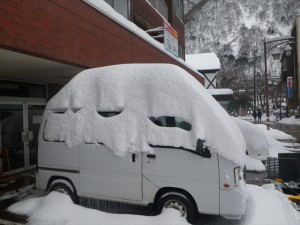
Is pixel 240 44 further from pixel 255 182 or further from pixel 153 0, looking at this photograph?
pixel 255 182

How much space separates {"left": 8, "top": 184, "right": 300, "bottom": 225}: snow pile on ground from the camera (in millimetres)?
5012

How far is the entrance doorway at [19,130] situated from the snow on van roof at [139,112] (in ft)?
11.7

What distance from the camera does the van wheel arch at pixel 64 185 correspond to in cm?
593

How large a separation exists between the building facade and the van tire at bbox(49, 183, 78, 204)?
256 centimetres

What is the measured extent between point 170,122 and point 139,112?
0.56 m

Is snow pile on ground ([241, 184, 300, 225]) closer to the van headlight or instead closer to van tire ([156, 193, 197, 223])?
the van headlight

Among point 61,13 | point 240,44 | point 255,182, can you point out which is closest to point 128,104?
point 61,13

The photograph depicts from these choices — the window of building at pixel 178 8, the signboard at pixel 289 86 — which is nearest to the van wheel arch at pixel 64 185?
the window of building at pixel 178 8

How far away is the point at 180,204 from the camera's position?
5152mm

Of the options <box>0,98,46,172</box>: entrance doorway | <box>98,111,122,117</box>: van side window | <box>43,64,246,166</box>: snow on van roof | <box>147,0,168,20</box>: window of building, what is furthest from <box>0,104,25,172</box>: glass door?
<box>147,0,168,20</box>: window of building

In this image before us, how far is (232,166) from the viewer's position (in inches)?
192

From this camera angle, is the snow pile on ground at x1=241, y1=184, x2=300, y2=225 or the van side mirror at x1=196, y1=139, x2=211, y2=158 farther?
the snow pile on ground at x1=241, y1=184, x2=300, y2=225

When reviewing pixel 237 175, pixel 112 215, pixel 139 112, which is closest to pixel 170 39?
pixel 139 112

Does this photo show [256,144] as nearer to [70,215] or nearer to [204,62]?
[70,215]
